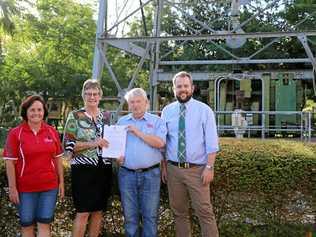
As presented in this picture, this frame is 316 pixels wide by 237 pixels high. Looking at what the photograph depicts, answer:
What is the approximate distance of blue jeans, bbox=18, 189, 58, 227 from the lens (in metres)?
5.21

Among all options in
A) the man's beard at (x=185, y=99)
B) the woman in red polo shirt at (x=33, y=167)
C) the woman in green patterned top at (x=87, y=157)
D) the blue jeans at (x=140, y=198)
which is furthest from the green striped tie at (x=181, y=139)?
the woman in red polo shirt at (x=33, y=167)

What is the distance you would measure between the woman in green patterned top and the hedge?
542mm

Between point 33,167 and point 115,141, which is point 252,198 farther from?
point 33,167

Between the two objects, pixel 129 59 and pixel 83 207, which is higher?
pixel 129 59

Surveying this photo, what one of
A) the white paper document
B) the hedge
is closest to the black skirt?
the white paper document

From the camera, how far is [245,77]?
1744 cm

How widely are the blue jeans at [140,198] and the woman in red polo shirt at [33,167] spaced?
68cm

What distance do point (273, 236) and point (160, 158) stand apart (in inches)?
65.4

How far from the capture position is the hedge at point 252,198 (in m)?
5.75

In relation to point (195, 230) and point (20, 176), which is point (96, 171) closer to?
point (20, 176)

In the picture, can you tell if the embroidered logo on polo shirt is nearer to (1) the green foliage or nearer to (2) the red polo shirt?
(2) the red polo shirt

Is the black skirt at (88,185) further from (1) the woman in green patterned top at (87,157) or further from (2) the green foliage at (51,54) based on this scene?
(2) the green foliage at (51,54)

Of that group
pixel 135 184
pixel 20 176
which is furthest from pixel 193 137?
pixel 20 176

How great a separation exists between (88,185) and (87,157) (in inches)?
10.8
